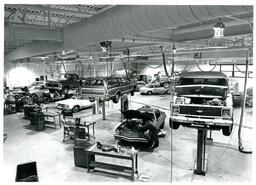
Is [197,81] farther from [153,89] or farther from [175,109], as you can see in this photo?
[153,89]

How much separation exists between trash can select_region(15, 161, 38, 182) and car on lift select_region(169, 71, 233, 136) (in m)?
3.43

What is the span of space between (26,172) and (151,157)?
3760 mm

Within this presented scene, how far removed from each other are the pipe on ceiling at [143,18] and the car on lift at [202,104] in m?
2.12

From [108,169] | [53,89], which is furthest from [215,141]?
[53,89]

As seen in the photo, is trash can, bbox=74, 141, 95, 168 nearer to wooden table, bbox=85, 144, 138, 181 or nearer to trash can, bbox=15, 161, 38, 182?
wooden table, bbox=85, 144, 138, 181

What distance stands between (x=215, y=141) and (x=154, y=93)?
13.2 m

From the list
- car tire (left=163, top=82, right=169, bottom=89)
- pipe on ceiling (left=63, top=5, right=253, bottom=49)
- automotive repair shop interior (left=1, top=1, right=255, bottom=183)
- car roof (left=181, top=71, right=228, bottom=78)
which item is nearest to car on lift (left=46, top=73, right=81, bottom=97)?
automotive repair shop interior (left=1, top=1, right=255, bottom=183)

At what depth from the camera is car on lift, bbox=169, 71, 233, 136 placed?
16.1ft

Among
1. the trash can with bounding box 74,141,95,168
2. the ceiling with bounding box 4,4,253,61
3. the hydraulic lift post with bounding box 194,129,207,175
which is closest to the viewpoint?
the ceiling with bounding box 4,4,253,61

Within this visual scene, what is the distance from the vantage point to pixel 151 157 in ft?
22.8

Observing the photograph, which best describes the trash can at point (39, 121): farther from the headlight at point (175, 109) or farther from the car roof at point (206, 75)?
the car roof at point (206, 75)

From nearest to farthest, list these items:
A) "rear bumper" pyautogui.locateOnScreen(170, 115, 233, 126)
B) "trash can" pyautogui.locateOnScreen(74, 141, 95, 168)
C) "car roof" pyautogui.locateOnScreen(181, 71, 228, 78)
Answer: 1. "rear bumper" pyautogui.locateOnScreen(170, 115, 233, 126)
2. "car roof" pyautogui.locateOnScreen(181, 71, 228, 78)
3. "trash can" pyautogui.locateOnScreen(74, 141, 95, 168)

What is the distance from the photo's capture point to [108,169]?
6.04 meters

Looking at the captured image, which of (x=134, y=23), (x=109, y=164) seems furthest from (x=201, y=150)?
(x=134, y=23)
